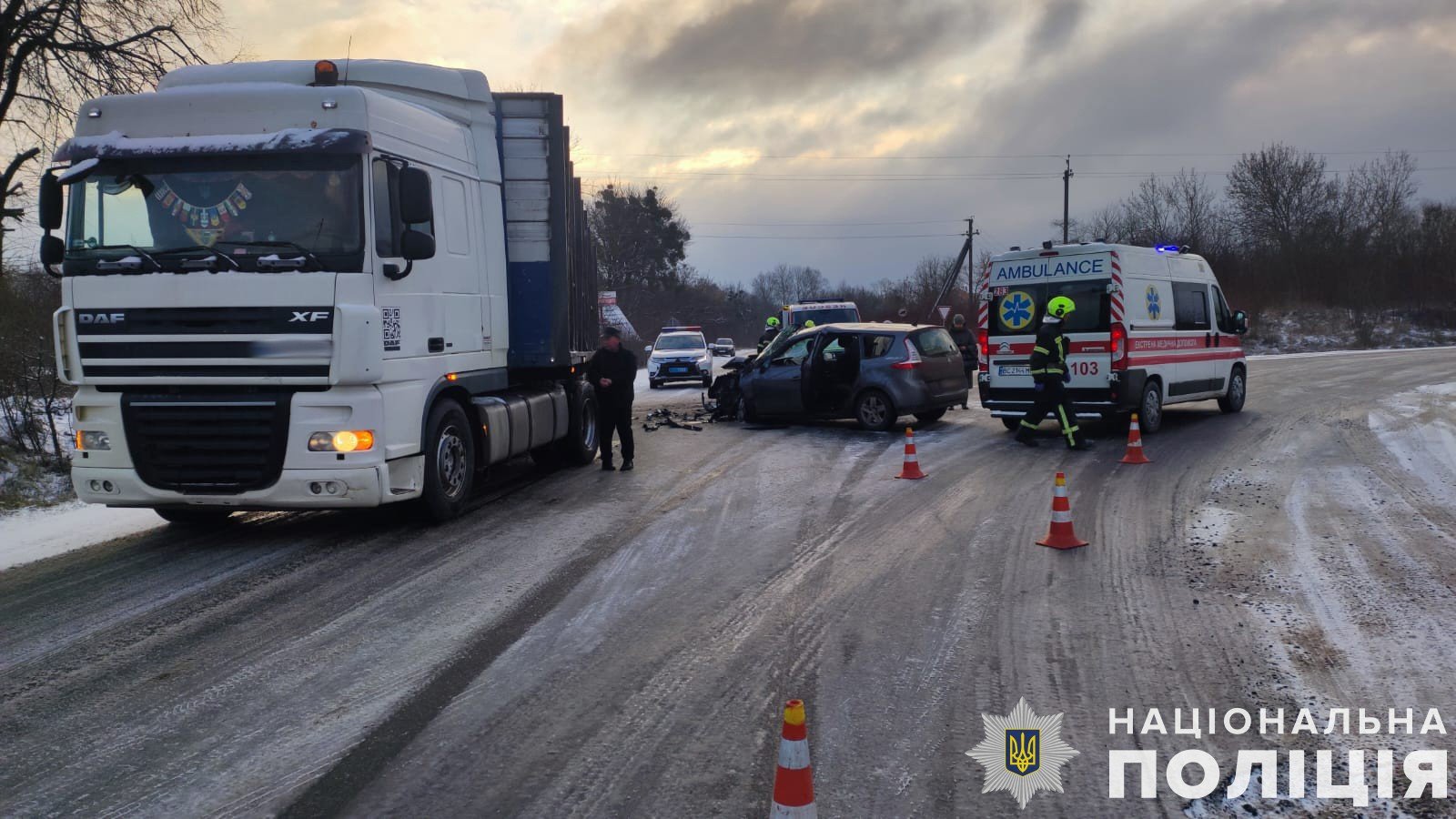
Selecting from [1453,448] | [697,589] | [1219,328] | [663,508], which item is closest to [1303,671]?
[697,589]

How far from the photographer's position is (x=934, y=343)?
14.7 m

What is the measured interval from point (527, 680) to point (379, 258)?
392 centimetres

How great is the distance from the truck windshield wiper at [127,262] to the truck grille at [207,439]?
92cm

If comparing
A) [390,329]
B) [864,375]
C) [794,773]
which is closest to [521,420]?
[390,329]

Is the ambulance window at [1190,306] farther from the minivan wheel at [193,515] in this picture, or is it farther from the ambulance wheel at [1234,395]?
the minivan wheel at [193,515]

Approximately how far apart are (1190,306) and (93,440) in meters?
13.4

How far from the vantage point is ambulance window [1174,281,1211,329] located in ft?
45.2

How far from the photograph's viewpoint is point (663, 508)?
8.98m

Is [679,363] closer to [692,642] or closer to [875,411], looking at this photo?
[875,411]

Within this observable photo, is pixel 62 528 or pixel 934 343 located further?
pixel 934 343

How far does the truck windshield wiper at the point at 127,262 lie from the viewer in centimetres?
699

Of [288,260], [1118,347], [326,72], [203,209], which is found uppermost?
[326,72]

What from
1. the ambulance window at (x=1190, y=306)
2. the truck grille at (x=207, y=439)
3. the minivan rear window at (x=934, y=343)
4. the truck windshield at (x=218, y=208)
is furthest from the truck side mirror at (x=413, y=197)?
the ambulance window at (x=1190, y=306)

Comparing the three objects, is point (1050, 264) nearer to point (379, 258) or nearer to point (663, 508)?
point (663, 508)
